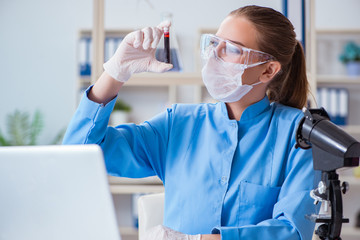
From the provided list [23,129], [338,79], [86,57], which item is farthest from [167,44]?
[23,129]

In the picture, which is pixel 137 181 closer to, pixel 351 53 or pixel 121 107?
pixel 121 107

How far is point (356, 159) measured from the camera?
0.82 meters

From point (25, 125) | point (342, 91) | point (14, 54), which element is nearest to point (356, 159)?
point (342, 91)

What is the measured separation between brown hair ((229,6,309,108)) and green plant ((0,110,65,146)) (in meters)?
3.13

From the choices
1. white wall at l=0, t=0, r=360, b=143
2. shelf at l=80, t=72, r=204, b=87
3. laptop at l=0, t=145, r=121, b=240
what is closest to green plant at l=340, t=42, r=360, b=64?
white wall at l=0, t=0, r=360, b=143

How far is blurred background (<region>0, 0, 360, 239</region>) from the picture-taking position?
13.2ft

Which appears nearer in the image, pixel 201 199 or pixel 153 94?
pixel 201 199

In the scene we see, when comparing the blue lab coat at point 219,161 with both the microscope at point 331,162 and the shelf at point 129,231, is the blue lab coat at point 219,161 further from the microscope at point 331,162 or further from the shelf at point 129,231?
the shelf at point 129,231

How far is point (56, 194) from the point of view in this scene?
63 cm

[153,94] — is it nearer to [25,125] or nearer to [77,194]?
[25,125]

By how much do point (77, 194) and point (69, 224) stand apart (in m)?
0.05

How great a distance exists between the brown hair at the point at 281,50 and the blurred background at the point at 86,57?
2.57 m

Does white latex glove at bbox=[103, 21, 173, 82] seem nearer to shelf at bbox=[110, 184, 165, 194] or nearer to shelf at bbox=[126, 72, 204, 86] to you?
shelf at bbox=[126, 72, 204, 86]

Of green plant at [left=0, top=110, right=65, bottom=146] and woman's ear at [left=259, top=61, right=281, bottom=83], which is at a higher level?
woman's ear at [left=259, top=61, right=281, bottom=83]
